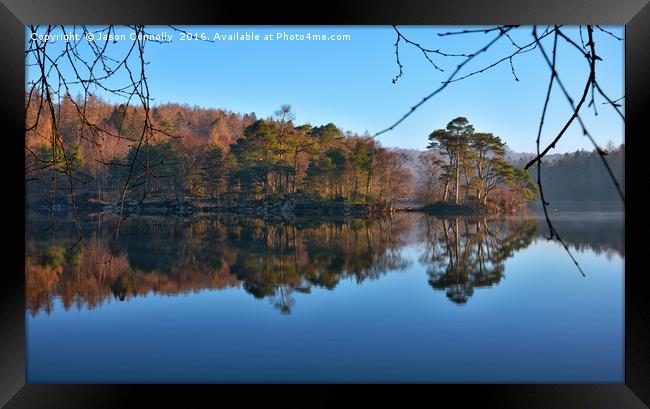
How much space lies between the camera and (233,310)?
7059 mm

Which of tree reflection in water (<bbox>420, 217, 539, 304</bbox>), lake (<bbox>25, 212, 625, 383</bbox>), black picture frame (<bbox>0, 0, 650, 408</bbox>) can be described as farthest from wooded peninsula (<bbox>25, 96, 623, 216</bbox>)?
black picture frame (<bbox>0, 0, 650, 408</bbox>)

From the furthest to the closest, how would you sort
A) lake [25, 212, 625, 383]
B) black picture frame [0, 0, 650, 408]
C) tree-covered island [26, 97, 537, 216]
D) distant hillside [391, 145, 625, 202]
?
distant hillside [391, 145, 625, 202] < tree-covered island [26, 97, 537, 216] < lake [25, 212, 625, 383] < black picture frame [0, 0, 650, 408]

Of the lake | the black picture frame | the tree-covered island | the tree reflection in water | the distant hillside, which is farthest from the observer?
the distant hillside

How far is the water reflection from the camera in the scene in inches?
328

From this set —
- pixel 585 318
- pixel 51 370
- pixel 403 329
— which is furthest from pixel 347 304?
pixel 51 370

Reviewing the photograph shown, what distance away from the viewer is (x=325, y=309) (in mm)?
7055

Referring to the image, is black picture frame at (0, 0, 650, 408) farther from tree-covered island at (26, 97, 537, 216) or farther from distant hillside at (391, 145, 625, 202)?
distant hillside at (391, 145, 625, 202)

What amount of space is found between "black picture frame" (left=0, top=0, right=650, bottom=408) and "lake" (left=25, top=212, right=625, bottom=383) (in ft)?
1.20
